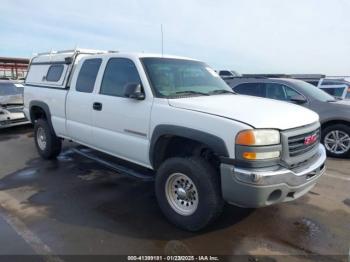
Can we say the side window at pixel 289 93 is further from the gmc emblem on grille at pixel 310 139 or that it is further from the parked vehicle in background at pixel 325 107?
the gmc emblem on grille at pixel 310 139

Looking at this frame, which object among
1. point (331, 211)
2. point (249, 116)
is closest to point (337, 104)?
point (331, 211)

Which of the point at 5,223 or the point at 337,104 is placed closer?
the point at 5,223

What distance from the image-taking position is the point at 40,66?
683 cm

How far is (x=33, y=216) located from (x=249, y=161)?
272 centimetres

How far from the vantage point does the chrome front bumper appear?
3.09 metres

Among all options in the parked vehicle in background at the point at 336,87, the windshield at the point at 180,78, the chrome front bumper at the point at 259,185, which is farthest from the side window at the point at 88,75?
the parked vehicle in background at the point at 336,87

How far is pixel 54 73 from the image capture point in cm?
621

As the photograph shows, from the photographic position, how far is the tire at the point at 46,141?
250 inches

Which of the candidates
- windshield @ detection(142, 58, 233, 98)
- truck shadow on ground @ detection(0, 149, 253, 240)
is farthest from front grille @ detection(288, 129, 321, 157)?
windshield @ detection(142, 58, 233, 98)

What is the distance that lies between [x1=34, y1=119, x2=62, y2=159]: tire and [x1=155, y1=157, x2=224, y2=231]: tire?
3.26 metres

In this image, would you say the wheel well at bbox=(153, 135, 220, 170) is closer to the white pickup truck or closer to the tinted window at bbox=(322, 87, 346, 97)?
the white pickup truck

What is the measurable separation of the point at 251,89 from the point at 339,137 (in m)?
2.28

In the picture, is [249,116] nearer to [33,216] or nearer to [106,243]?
[106,243]

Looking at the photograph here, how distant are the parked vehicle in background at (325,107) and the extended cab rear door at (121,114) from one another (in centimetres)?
422
